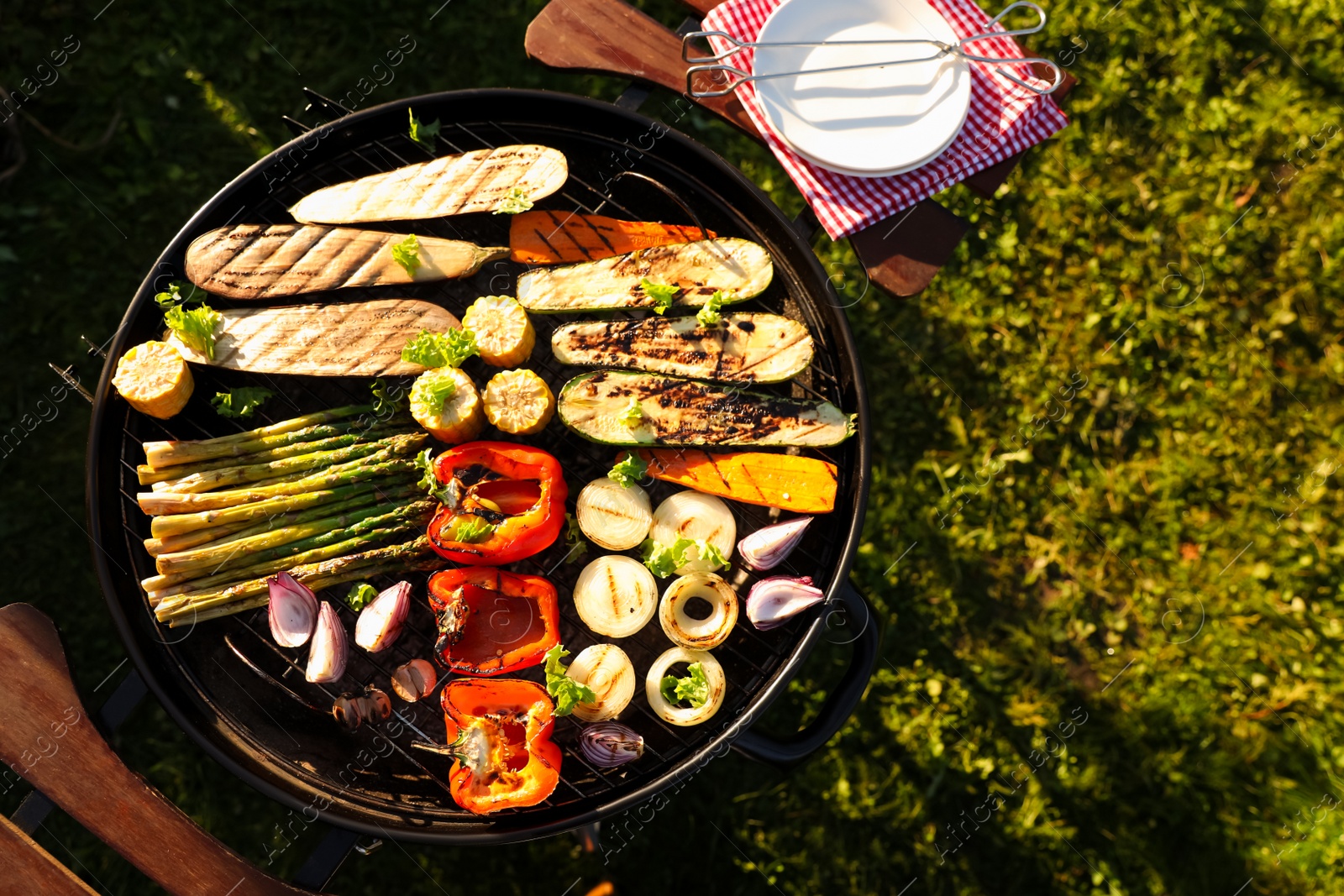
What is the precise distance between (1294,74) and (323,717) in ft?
38.4

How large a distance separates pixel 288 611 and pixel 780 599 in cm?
359

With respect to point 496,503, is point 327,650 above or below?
below

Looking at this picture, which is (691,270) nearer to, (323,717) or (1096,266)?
(323,717)

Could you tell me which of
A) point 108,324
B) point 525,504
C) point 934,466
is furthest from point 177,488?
point 934,466

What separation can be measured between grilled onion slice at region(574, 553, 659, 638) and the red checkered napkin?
2.96m

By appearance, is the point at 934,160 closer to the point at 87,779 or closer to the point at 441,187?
the point at 441,187

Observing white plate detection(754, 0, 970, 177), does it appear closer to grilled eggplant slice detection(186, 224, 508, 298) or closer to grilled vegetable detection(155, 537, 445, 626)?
grilled eggplant slice detection(186, 224, 508, 298)

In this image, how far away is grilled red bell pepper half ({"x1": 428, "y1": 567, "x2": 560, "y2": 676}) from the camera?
5.98 meters

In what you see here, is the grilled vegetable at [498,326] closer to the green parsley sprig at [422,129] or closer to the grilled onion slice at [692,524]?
the green parsley sprig at [422,129]

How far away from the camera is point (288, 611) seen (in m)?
6.08

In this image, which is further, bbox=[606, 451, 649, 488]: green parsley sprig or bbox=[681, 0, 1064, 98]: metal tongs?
bbox=[606, 451, 649, 488]: green parsley sprig

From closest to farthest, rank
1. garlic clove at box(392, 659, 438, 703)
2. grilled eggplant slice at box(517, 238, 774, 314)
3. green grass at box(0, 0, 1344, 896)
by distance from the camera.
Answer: garlic clove at box(392, 659, 438, 703) → grilled eggplant slice at box(517, 238, 774, 314) → green grass at box(0, 0, 1344, 896)

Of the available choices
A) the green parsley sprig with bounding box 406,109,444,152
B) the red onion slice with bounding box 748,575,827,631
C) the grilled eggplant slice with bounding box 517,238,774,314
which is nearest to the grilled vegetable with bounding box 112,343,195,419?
the green parsley sprig with bounding box 406,109,444,152

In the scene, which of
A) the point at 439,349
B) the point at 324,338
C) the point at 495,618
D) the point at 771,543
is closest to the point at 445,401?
the point at 439,349
